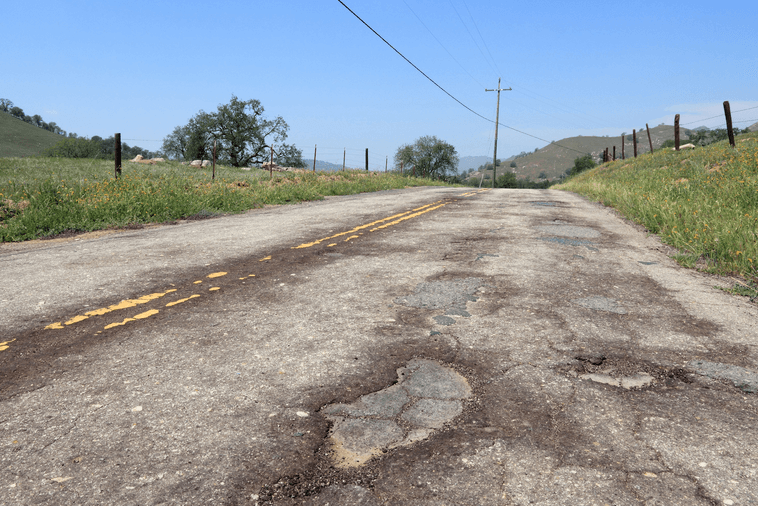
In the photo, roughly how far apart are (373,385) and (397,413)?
0.32 metres

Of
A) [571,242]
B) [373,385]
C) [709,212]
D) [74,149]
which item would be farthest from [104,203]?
[74,149]

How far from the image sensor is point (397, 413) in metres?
2.52

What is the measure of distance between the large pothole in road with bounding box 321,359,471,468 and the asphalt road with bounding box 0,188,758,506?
0.01 meters

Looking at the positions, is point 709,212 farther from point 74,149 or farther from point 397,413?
point 74,149

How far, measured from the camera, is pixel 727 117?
56.7 feet

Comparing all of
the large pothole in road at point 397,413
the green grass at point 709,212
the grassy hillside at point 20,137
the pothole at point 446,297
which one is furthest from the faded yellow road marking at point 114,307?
the grassy hillside at point 20,137

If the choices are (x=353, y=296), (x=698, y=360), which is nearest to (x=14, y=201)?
(x=353, y=296)

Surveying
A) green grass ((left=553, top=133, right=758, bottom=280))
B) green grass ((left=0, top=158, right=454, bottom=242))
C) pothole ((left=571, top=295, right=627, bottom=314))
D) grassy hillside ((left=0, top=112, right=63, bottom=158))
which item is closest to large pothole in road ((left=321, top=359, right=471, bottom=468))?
pothole ((left=571, top=295, right=627, bottom=314))

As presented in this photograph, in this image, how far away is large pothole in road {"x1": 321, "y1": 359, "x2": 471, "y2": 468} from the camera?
2.24 metres

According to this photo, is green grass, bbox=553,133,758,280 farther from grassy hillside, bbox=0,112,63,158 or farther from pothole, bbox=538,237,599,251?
grassy hillside, bbox=0,112,63,158

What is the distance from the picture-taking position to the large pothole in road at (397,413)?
2242mm

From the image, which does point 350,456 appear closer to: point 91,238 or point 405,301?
point 405,301

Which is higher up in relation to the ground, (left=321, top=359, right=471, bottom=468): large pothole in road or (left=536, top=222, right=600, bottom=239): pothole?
(left=536, top=222, right=600, bottom=239): pothole

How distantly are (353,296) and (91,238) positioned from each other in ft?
18.1
